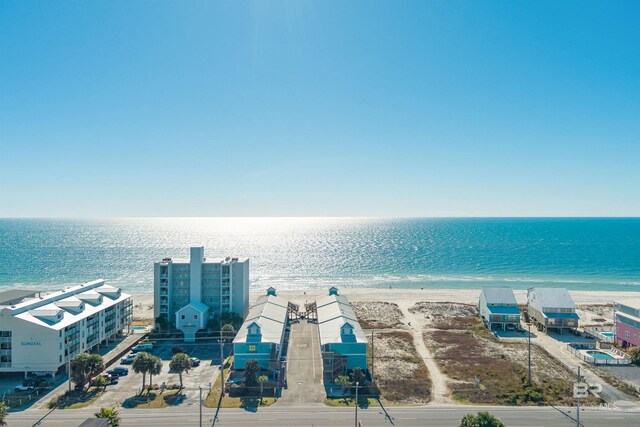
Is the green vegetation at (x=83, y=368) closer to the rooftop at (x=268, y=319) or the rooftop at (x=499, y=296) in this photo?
the rooftop at (x=268, y=319)

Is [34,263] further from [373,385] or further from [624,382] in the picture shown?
[624,382]

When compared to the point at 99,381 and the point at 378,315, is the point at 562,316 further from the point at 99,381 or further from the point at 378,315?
the point at 99,381

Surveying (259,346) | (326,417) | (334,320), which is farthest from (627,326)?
(259,346)

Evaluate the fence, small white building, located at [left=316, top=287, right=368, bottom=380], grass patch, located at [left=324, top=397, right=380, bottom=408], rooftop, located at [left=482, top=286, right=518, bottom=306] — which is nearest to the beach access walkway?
grass patch, located at [left=324, top=397, right=380, bottom=408]

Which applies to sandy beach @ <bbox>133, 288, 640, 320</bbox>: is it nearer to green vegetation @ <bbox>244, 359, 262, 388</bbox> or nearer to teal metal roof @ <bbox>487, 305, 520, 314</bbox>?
teal metal roof @ <bbox>487, 305, 520, 314</bbox>

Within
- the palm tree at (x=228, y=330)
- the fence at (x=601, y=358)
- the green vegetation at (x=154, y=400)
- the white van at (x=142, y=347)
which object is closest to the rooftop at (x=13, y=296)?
the white van at (x=142, y=347)

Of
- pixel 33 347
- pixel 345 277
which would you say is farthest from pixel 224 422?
pixel 345 277
